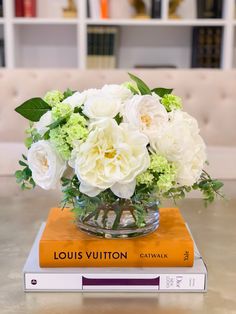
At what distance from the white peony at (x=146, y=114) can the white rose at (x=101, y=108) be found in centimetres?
2

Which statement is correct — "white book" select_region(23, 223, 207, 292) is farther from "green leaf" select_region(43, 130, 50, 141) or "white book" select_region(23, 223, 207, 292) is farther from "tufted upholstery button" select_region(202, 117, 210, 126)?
"tufted upholstery button" select_region(202, 117, 210, 126)

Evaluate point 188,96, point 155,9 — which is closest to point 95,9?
point 155,9

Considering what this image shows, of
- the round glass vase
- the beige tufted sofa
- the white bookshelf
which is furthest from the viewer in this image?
the white bookshelf

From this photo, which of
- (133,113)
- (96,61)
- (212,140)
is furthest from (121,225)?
(96,61)

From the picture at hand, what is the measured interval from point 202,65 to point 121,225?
2431mm

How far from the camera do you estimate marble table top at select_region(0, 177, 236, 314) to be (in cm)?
78

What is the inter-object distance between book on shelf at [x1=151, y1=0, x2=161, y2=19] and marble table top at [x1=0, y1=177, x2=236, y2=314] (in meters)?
1.97

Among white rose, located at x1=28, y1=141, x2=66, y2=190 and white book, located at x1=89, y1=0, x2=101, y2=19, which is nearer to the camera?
white rose, located at x1=28, y1=141, x2=66, y2=190

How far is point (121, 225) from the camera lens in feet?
2.91

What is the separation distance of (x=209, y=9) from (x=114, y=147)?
2.52 meters

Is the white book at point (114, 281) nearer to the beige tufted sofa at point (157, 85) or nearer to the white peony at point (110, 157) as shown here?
the white peony at point (110, 157)

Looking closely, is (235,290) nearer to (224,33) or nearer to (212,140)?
(212,140)

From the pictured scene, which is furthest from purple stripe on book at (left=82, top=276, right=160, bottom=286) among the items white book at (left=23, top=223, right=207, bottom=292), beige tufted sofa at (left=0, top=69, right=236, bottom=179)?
beige tufted sofa at (left=0, top=69, right=236, bottom=179)

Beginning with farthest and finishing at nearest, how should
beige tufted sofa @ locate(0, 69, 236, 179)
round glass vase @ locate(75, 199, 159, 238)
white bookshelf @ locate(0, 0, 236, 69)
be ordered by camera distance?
white bookshelf @ locate(0, 0, 236, 69) < beige tufted sofa @ locate(0, 69, 236, 179) < round glass vase @ locate(75, 199, 159, 238)
